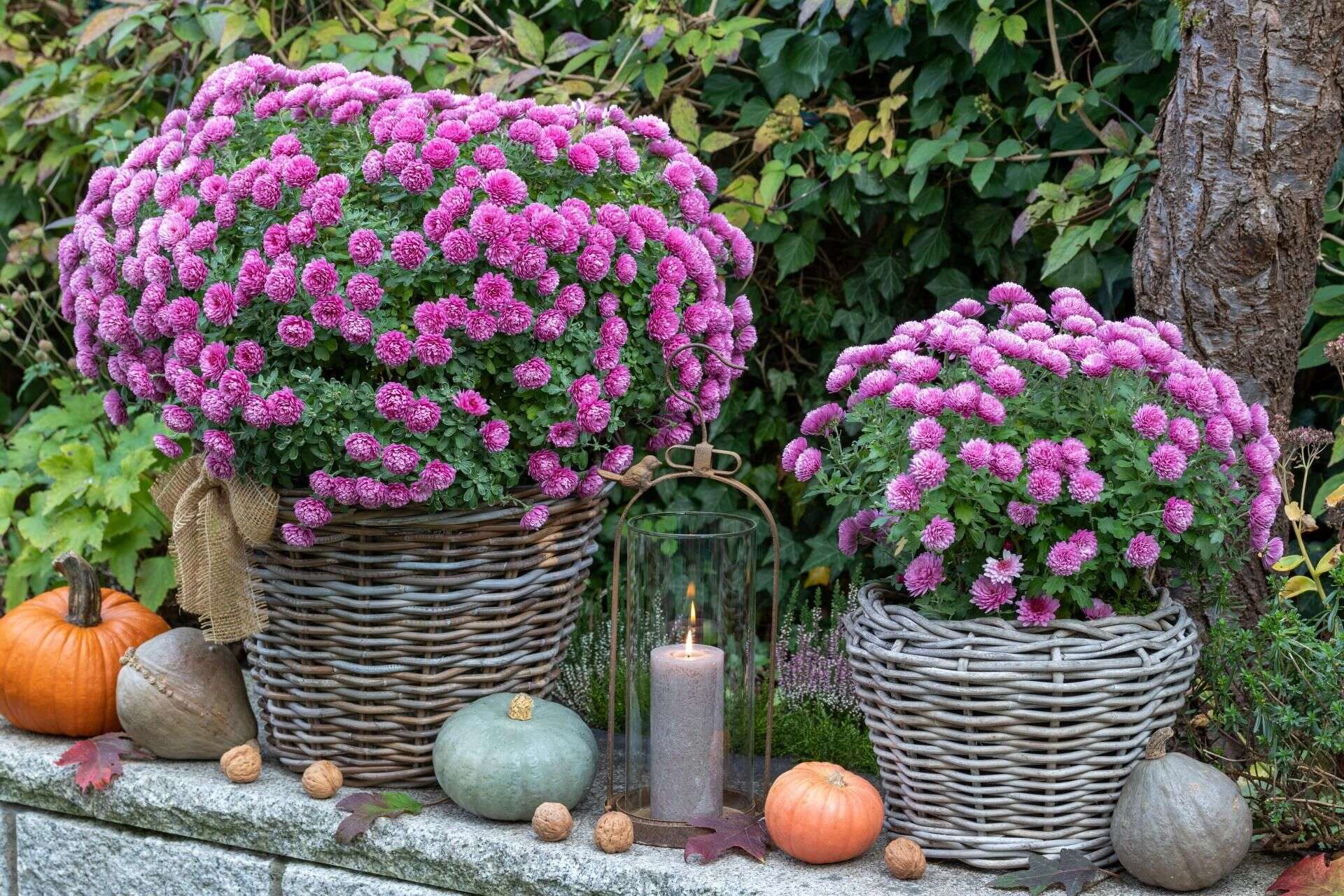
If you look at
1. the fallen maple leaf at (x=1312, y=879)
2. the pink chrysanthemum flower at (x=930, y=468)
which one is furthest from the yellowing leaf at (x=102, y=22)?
the fallen maple leaf at (x=1312, y=879)

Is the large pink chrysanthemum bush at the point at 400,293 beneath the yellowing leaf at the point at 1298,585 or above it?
above

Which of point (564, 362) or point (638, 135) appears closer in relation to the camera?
point (564, 362)

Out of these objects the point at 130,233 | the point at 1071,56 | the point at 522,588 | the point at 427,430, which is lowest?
the point at 522,588

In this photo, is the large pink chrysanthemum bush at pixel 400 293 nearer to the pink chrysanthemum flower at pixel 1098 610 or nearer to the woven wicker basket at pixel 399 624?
the woven wicker basket at pixel 399 624

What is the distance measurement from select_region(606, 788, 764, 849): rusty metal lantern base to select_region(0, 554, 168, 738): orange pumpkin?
2.99ft

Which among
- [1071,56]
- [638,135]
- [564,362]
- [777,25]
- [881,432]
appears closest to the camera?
[881,432]

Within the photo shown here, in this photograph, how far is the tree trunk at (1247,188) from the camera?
205 centimetres

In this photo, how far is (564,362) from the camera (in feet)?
6.64

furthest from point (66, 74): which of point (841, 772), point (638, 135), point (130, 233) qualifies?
point (841, 772)

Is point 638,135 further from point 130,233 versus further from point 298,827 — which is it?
point 298,827

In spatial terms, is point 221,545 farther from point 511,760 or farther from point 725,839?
point 725,839

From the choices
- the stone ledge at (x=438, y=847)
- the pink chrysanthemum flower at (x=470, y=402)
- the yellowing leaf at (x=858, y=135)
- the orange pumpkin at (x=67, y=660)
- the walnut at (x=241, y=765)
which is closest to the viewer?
the stone ledge at (x=438, y=847)

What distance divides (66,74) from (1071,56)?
2.27 metres

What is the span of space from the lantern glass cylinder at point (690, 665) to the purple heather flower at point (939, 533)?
323 mm
